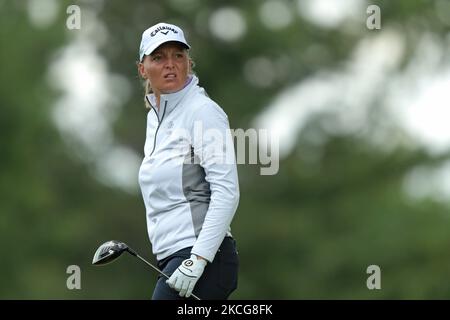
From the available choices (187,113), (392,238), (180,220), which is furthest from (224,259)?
(392,238)

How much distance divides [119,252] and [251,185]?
21.2 m

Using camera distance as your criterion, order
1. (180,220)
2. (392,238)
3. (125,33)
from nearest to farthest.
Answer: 1. (180,220)
2. (125,33)
3. (392,238)

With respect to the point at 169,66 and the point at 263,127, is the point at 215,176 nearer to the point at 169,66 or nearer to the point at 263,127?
the point at 169,66

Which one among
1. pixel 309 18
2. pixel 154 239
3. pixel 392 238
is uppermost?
pixel 309 18

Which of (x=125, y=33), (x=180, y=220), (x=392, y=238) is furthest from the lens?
(x=392, y=238)

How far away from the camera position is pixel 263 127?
2723 centimetres

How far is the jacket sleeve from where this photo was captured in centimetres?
711

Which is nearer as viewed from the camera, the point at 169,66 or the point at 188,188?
the point at 188,188

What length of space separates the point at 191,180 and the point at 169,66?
621mm

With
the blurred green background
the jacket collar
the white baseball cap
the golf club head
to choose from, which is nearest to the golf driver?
the golf club head

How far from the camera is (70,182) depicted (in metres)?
30.3
